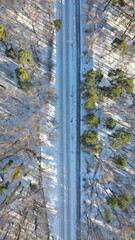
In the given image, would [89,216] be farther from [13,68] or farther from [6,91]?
[13,68]

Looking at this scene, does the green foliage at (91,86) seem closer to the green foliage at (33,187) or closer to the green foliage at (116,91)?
the green foliage at (116,91)

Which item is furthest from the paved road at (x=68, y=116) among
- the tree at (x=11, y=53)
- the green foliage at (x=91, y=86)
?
the tree at (x=11, y=53)

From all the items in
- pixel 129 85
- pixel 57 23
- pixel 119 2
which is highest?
pixel 119 2

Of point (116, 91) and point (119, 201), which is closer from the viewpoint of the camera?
point (116, 91)

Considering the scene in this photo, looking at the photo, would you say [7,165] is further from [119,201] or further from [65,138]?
[119,201]

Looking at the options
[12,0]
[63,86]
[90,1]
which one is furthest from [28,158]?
[90,1]

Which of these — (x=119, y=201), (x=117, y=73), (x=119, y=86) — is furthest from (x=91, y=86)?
(x=119, y=201)
